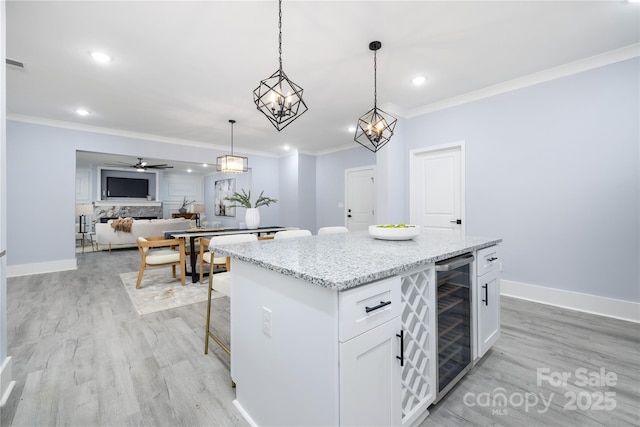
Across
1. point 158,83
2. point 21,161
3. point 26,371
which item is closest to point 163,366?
point 26,371

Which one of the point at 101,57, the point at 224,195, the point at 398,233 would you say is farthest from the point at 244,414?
the point at 224,195

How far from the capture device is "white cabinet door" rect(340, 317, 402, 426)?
964 mm

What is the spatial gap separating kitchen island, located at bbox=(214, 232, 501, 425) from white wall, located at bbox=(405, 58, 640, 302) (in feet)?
7.37

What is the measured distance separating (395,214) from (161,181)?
933 cm

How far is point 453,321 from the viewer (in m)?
1.62

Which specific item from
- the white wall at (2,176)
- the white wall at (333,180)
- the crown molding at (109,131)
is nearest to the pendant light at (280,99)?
the white wall at (2,176)

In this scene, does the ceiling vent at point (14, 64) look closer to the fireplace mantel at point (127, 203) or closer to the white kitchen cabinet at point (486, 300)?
the white kitchen cabinet at point (486, 300)

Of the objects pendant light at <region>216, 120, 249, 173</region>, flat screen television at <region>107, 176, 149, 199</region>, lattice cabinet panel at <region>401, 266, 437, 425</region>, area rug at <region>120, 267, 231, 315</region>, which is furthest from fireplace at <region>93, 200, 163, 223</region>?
lattice cabinet panel at <region>401, 266, 437, 425</region>

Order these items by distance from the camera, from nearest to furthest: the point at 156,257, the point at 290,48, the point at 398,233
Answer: the point at 398,233, the point at 290,48, the point at 156,257

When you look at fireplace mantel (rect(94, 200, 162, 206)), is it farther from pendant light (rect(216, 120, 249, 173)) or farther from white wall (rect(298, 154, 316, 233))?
pendant light (rect(216, 120, 249, 173))

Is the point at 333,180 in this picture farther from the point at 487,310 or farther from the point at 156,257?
the point at 487,310

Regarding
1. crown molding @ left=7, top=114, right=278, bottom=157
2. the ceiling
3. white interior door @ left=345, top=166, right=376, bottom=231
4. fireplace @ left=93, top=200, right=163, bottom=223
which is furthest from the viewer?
fireplace @ left=93, top=200, right=163, bottom=223

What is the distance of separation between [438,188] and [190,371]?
3.57m

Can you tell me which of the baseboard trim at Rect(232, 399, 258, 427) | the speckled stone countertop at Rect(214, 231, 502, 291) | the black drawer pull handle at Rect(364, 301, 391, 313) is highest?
the speckled stone countertop at Rect(214, 231, 502, 291)
